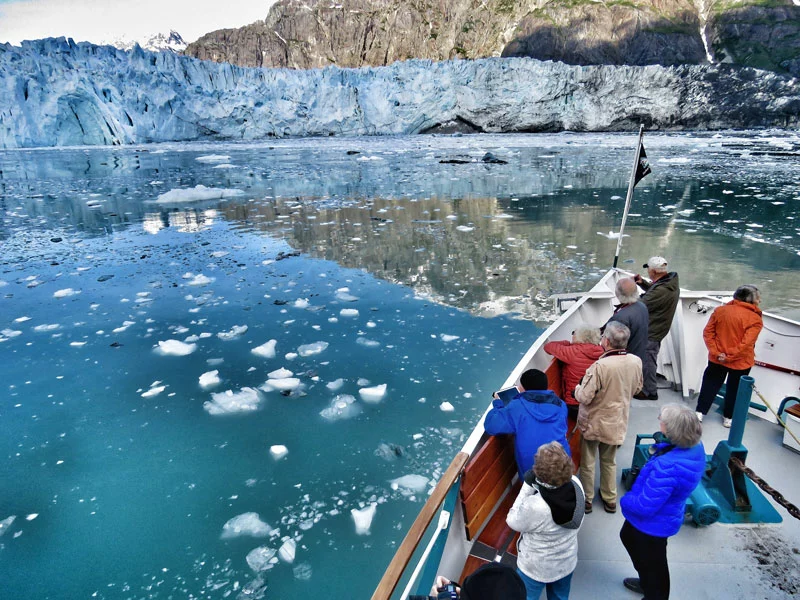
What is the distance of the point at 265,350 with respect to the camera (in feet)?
19.6

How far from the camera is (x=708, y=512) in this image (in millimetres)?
2945

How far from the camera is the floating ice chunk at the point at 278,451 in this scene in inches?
163

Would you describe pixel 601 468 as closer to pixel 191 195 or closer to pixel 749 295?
pixel 749 295

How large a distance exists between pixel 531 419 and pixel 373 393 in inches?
99.0

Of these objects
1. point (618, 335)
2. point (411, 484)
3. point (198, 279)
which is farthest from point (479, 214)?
point (618, 335)

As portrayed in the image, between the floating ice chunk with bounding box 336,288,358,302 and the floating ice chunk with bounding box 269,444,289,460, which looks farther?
the floating ice chunk with bounding box 336,288,358,302

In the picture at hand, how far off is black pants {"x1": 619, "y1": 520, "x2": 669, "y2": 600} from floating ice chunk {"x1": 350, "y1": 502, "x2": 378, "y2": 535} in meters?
1.75

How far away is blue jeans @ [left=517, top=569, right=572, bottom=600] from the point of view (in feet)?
7.72

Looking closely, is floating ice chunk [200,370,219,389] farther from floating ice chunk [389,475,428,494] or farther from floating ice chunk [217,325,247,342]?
floating ice chunk [389,475,428,494]

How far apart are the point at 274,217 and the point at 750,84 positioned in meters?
73.5

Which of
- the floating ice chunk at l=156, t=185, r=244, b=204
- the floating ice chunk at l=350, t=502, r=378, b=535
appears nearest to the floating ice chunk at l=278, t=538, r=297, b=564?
the floating ice chunk at l=350, t=502, r=378, b=535

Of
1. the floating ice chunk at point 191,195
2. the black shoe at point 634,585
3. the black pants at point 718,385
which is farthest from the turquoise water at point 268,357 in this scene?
the black pants at point 718,385

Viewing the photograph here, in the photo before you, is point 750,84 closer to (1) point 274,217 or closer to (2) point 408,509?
(1) point 274,217

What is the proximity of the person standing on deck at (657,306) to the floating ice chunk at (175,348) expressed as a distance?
527 cm
